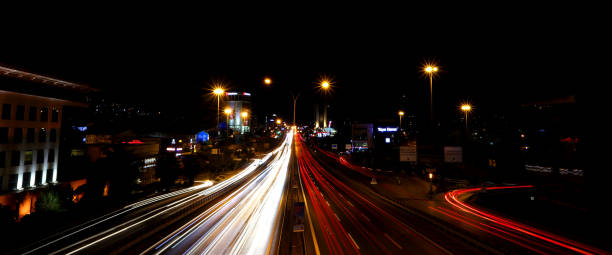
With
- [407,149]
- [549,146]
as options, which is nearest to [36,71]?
[407,149]

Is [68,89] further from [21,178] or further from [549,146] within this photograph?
[549,146]

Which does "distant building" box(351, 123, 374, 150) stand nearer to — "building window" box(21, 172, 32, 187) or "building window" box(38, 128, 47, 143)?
"building window" box(38, 128, 47, 143)

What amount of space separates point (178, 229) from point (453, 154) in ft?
73.6

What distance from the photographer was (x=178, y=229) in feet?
44.5

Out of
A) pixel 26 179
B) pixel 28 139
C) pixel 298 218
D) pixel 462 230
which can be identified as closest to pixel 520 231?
pixel 462 230

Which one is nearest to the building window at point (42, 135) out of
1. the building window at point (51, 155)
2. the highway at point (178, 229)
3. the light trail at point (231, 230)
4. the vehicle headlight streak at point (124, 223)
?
the building window at point (51, 155)

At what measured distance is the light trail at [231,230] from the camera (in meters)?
11.2

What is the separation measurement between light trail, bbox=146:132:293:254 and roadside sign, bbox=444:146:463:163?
1553 centimetres

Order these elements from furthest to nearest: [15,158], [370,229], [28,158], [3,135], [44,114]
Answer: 1. [44,114]
2. [28,158]
3. [15,158]
4. [3,135]
5. [370,229]

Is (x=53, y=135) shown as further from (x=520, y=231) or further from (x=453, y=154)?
(x=520, y=231)

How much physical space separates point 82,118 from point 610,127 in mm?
83882

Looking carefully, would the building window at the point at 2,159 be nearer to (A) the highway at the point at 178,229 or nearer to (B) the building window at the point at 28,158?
(B) the building window at the point at 28,158

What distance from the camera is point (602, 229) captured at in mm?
11016

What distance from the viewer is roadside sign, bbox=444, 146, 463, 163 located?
21.5 metres
